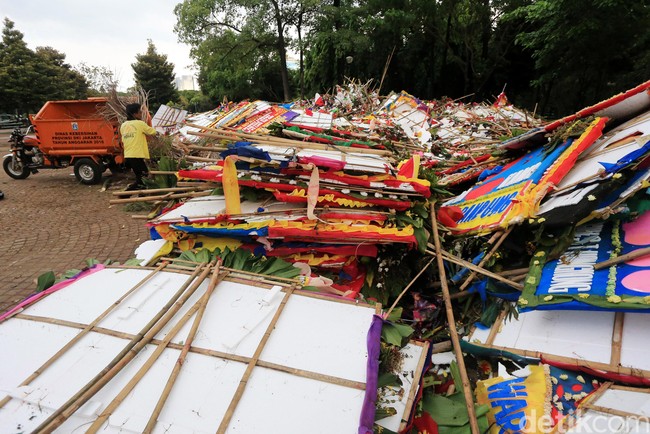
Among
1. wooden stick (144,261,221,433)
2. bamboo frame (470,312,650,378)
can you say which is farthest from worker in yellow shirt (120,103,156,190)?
→ bamboo frame (470,312,650,378)

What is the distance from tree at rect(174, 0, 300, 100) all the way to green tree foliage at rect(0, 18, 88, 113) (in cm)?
1167

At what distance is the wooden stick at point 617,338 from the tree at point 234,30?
19335 millimetres

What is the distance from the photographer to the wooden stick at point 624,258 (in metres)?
2.00

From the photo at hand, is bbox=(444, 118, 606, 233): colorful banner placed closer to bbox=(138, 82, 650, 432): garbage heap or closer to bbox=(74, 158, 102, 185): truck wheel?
bbox=(138, 82, 650, 432): garbage heap

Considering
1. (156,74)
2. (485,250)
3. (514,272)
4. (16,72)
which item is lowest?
(514,272)

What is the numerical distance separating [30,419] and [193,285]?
104 centimetres

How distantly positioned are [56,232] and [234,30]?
55.7 ft

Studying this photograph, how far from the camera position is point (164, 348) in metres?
1.93

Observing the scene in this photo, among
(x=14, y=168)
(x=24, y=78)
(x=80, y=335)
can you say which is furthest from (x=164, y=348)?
(x=24, y=78)

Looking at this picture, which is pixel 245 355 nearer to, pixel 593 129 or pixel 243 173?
pixel 243 173

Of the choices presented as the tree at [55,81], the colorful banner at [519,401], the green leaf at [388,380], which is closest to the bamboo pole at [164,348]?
the green leaf at [388,380]

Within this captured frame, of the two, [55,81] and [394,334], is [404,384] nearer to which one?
[394,334]

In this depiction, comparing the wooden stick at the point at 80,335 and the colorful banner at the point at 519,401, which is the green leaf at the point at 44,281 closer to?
the wooden stick at the point at 80,335

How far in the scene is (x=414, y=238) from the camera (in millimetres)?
2686
